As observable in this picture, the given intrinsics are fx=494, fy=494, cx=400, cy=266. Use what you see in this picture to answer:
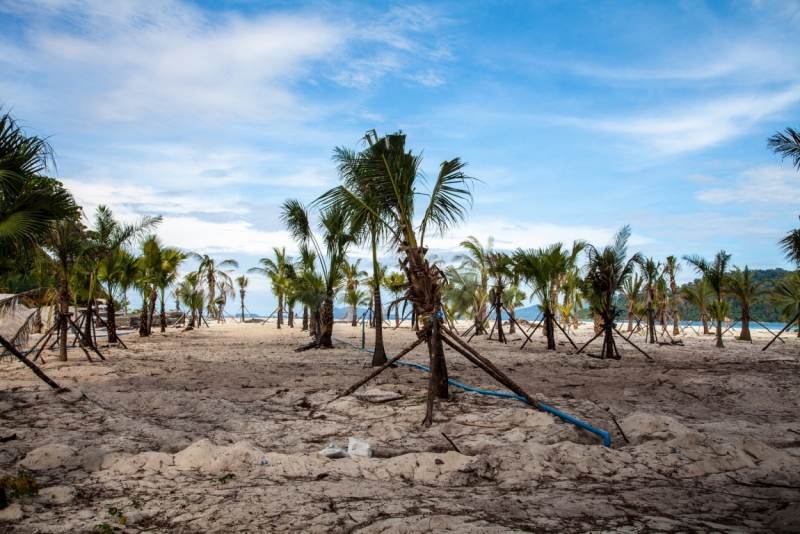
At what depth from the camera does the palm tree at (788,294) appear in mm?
20759

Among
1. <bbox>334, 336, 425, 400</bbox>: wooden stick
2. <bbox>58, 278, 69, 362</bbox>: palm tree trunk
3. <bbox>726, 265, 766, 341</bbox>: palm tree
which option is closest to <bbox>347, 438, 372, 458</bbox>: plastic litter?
<bbox>334, 336, 425, 400</bbox>: wooden stick

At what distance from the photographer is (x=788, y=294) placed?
2062 cm

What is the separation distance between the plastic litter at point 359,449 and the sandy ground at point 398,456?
8.9 inches

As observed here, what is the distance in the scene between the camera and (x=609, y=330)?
48.3 ft

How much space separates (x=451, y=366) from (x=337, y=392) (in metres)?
4.61

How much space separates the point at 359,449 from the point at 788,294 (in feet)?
74.3

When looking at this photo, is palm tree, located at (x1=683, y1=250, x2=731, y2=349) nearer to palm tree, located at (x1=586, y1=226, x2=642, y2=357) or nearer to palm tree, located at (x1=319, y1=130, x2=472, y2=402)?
palm tree, located at (x1=586, y1=226, x2=642, y2=357)

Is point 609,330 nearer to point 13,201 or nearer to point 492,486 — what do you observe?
point 492,486

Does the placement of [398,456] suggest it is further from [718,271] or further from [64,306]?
[718,271]

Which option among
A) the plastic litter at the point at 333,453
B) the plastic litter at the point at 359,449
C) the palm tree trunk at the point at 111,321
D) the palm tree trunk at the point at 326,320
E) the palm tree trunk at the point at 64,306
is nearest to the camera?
the plastic litter at the point at 333,453

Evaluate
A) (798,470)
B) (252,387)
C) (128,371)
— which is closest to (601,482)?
(798,470)

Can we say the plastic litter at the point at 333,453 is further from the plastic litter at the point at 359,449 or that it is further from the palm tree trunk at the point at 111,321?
the palm tree trunk at the point at 111,321

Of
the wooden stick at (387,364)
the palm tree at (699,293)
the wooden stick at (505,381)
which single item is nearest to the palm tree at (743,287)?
the palm tree at (699,293)

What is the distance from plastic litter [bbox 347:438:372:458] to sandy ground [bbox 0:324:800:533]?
23 centimetres
